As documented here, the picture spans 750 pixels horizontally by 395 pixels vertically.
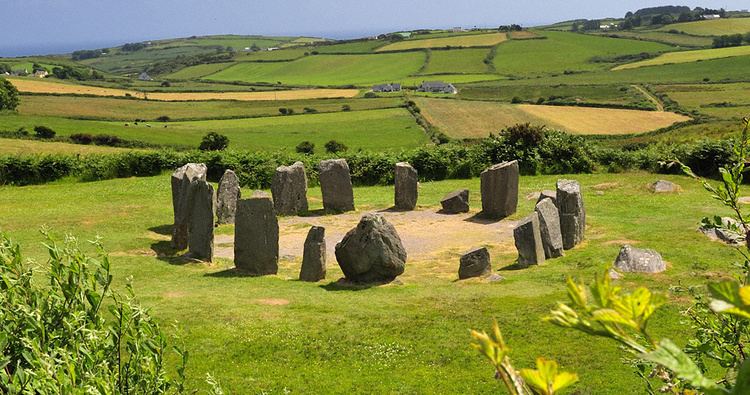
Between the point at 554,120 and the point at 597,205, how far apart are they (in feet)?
183

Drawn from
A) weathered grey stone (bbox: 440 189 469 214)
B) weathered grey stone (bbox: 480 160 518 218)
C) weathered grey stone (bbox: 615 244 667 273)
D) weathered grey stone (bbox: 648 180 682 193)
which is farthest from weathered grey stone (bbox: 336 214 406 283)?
weathered grey stone (bbox: 648 180 682 193)

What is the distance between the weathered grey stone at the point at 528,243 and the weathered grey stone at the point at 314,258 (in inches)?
245

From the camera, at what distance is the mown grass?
14891 millimetres

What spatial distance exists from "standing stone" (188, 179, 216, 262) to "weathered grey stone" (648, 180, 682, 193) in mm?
21498

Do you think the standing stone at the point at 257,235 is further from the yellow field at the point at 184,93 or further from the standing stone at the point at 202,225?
the yellow field at the point at 184,93

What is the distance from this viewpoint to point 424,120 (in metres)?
91.2

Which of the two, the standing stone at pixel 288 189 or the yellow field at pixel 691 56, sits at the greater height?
the yellow field at pixel 691 56

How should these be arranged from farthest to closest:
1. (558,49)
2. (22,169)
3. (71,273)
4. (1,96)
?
(558,49) < (1,96) < (22,169) < (71,273)

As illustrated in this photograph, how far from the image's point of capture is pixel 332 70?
548 feet

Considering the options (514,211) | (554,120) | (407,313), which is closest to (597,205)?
(514,211)

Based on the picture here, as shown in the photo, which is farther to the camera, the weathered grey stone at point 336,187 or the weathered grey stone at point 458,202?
the weathered grey stone at point 336,187

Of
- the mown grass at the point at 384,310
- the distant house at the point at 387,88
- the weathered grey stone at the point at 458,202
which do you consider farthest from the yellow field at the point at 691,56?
the mown grass at the point at 384,310

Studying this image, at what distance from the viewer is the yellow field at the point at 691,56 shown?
137250mm

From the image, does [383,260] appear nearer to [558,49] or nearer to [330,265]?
[330,265]
